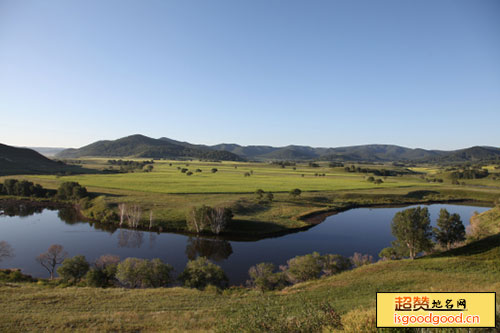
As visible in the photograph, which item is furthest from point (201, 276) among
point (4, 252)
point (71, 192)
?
point (71, 192)

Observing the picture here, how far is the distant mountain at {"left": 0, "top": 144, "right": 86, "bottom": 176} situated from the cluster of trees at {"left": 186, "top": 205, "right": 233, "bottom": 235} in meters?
134

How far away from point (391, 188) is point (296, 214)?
65628 mm

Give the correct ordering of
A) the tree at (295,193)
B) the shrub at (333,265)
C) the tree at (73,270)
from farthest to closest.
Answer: the tree at (295,193) < the shrub at (333,265) < the tree at (73,270)

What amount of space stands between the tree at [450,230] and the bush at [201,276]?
120ft

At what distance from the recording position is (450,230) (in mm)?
40250

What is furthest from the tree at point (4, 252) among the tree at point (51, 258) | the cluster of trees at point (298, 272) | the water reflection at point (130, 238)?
the cluster of trees at point (298, 272)

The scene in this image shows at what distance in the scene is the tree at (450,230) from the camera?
3994 centimetres

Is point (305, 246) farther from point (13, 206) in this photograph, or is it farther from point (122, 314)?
point (13, 206)

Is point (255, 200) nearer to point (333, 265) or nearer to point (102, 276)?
point (333, 265)

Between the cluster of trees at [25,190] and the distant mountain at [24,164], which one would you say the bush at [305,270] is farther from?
the distant mountain at [24,164]

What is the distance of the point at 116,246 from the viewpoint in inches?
1919

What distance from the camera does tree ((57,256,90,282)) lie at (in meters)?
32.3

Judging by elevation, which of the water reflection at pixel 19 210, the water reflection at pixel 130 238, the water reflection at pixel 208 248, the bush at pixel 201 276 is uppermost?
the bush at pixel 201 276

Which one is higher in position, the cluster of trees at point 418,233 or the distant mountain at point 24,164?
the distant mountain at point 24,164
